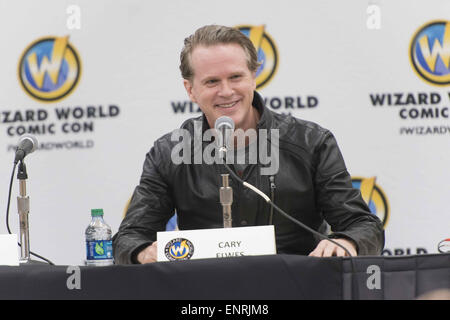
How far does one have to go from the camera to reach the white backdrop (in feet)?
12.3

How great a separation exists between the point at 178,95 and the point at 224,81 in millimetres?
1153

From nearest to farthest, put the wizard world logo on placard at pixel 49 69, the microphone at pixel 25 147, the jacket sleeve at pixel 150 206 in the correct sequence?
the microphone at pixel 25 147 → the jacket sleeve at pixel 150 206 → the wizard world logo on placard at pixel 49 69

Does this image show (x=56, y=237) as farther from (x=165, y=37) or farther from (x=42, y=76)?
(x=165, y=37)

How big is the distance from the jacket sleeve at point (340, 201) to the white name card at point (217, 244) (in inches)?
20.6

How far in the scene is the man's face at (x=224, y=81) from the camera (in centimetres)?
273

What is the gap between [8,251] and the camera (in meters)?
2.10

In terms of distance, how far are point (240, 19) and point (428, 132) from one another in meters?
1.23

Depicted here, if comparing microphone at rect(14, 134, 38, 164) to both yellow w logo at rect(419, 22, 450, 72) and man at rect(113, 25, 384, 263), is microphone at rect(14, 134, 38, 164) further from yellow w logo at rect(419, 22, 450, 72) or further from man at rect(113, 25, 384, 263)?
yellow w logo at rect(419, 22, 450, 72)

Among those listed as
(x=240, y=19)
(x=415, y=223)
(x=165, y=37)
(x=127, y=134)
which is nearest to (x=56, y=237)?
(x=127, y=134)

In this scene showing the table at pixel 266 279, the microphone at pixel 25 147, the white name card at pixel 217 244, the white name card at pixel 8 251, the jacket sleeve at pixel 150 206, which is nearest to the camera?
the table at pixel 266 279

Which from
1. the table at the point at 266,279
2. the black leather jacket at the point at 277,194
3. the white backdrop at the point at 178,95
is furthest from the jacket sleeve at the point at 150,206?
the white backdrop at the point at 178,95

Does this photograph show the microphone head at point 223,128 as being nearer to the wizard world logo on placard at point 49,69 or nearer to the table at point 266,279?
the table at point 266,279

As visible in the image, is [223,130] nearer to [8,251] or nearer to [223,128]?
[223,128]
